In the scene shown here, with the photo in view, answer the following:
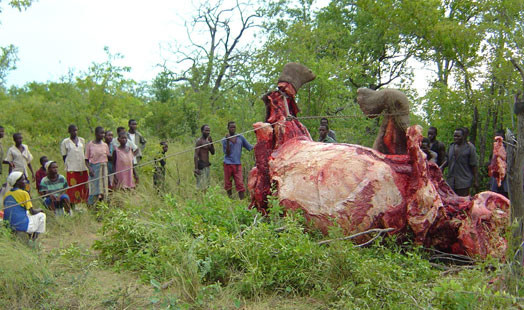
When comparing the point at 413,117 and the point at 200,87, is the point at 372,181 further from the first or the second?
the point at 200,87

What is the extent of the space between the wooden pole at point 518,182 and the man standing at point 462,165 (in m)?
3.56

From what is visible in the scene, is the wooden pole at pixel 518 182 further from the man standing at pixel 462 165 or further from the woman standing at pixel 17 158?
the woman standing at pixel 17 158

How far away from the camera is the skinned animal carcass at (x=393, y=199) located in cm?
397

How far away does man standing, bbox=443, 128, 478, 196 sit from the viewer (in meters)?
6.73

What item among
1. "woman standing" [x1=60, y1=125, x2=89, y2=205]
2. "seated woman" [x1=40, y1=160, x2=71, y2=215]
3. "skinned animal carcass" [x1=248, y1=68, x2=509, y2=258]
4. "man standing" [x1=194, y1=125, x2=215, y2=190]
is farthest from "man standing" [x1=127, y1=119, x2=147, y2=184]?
"skinned animal carcass" [x1=248, y1=68, x2=509, y2=258]

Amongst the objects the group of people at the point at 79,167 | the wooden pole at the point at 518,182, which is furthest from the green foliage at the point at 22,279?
the wooden pole at the point at 518,182

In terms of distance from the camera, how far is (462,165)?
6742mm

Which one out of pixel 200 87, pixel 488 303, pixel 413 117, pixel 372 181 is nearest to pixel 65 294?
pixel 372 181

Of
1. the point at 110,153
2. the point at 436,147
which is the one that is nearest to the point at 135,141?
the point at 110,153

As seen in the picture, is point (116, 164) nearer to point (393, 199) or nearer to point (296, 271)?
point (296, 271)

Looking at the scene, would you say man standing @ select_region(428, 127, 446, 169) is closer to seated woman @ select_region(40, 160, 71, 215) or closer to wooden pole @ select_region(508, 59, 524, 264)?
wooden pole @ select_region(508, 59, 524, 264)

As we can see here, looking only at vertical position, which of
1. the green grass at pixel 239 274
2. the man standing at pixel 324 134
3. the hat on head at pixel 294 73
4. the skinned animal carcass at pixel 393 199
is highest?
the hat on head at pixel 294 73

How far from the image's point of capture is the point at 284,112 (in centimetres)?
568

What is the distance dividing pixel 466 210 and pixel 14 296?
3.96 metres
